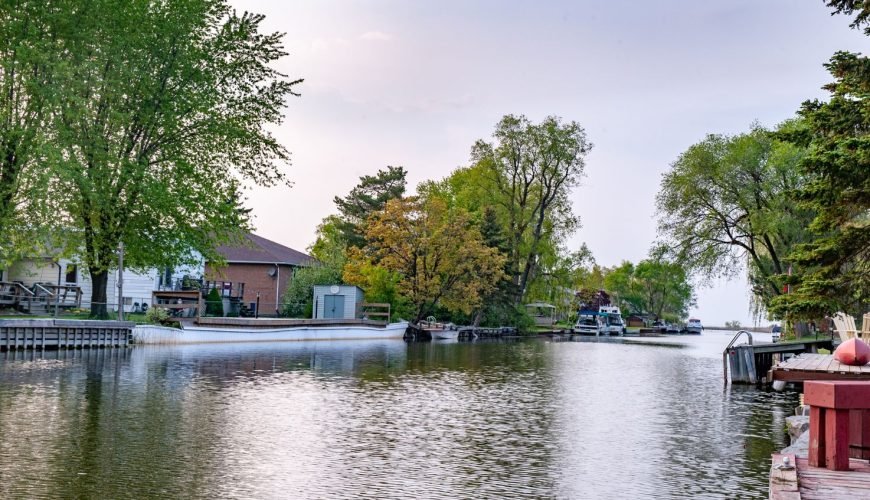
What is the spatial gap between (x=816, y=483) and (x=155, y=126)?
Answer: 35639mm

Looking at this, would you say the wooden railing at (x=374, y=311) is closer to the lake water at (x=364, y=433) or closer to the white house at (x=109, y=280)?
the white house at (x=109, y=280)

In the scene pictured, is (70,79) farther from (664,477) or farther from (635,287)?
(635,287)

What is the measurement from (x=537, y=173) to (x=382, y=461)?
217ft

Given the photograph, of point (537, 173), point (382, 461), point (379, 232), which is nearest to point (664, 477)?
point (382, 461)

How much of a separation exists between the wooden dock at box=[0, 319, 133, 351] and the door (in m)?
22.9

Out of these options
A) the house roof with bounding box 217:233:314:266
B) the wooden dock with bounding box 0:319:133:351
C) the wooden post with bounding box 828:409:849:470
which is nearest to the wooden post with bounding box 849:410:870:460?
the wooden post with bounding box 828:409:849:470

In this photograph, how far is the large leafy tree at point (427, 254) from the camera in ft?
213

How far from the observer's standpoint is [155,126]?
38750 mm

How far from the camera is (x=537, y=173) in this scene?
78250 millimetres

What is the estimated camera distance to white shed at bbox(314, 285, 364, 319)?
2391 inches

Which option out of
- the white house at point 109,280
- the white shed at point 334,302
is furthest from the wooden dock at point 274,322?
the white house at point 109,280

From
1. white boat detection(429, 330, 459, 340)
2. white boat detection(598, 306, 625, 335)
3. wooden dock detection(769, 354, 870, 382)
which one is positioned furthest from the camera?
white boat detection(598, 306, 625, 335)

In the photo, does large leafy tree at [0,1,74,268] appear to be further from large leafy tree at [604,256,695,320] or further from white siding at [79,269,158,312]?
large leafy tree at [604,256,695,320]

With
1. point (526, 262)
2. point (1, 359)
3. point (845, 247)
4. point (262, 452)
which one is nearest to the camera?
point (262, 452)
